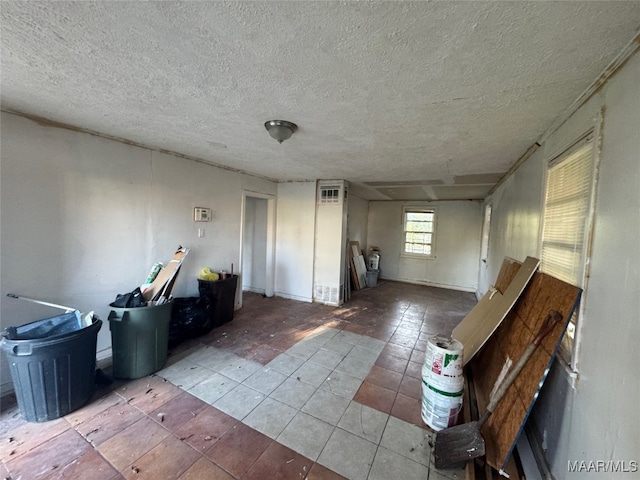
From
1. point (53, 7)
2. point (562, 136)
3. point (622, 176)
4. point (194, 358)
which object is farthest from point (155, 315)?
point (562, 136)

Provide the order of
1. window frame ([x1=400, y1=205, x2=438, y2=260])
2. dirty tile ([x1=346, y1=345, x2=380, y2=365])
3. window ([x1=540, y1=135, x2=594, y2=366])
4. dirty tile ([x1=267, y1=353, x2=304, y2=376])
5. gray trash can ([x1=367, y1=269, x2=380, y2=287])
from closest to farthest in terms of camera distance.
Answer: window ([x1=540, y1=135, x2=594, y2=366]) → dirty tile ([x1=267, y1=353, x2=304, y2=376]) → dirty tile ([x1=346, y1=345, x2=380, y2=365]) → gray trash can ([x1=367, y1=269, x2=380, y2=287]) → window frame ([x1=400, y1=205, x2=438, y2=260])

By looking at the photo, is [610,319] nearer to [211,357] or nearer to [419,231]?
[211,357]

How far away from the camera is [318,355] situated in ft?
9.34

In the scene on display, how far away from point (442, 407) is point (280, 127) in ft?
8.19

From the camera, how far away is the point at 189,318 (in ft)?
9.96

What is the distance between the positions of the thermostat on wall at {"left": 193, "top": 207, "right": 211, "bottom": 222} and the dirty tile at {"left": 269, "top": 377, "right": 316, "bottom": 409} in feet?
7.89

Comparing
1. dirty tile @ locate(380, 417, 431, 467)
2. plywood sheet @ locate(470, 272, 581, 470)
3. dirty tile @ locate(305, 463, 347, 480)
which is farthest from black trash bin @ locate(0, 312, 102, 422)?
plywood sheet @ locate(470, 272, 581, 470)

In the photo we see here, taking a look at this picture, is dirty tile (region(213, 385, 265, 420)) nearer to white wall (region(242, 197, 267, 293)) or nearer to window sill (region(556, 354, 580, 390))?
window sill (region(556, 354, 580, 390))

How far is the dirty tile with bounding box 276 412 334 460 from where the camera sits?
65.7 inches

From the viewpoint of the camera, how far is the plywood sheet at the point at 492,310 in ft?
6.88

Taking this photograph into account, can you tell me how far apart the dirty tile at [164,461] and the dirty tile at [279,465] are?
41cm

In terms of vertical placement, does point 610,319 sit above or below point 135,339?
above

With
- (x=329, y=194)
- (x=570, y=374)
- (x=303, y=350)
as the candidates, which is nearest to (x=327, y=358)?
(x=303, y=350)

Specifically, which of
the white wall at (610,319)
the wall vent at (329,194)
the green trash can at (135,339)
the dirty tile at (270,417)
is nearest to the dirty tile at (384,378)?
the dirty tile at (270,417)
